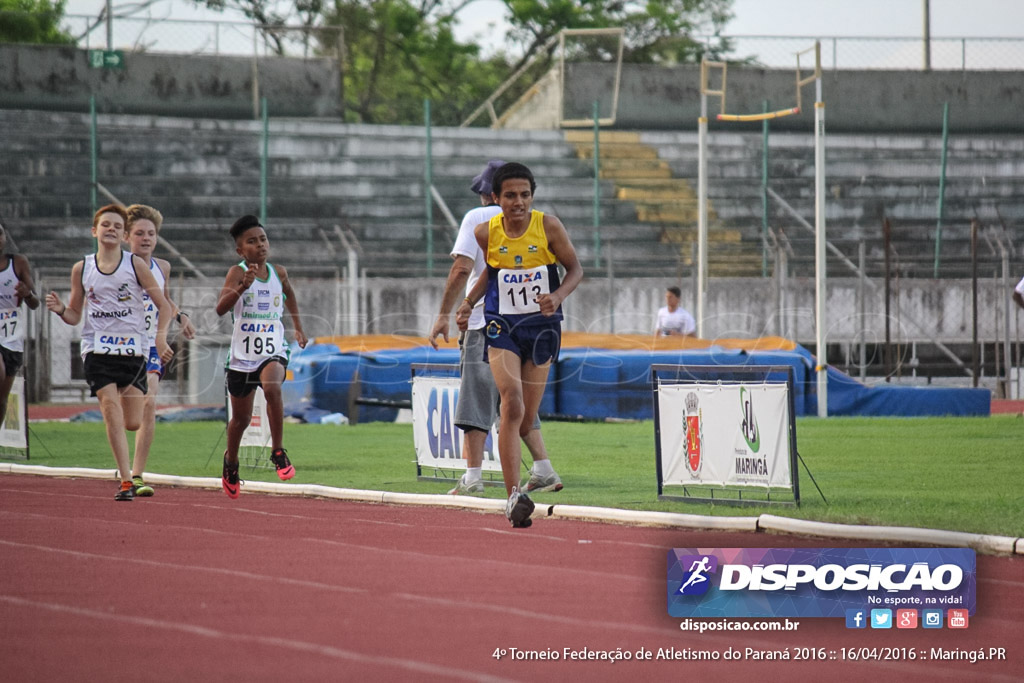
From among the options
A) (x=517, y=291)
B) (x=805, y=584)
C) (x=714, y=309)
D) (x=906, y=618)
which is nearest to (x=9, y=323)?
(x=517, y=291)

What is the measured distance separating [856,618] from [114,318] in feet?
22.1

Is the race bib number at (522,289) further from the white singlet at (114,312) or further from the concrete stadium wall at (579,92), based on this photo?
the concrete stadium wall at (579,92)

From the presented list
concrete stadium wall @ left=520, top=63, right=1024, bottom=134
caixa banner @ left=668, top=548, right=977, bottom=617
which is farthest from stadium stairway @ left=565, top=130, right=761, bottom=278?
caixa banner @ left=668, top=548, right=977, bottom=617

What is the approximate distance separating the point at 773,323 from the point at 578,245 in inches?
205

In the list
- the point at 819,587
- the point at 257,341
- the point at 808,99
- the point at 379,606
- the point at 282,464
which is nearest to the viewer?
the point at 819,587

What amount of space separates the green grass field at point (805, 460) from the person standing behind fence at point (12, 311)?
4.74 feet

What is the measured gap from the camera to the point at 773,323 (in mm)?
25328

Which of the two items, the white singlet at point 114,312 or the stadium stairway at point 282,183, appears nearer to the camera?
the white singlet at point 114,312

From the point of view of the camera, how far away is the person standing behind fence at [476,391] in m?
9.72

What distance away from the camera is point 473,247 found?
9711 mm

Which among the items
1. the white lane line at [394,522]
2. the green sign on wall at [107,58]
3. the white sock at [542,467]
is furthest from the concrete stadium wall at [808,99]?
the white lane line at [394,522]

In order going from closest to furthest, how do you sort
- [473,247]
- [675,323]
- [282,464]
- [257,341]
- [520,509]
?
1. [520,509]
2. [473,247]
3. [257,341]
4. [282,464]
5. [675,323]

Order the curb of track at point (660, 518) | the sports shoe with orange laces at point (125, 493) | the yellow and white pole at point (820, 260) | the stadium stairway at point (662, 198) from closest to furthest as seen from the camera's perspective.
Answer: the curb of track at point (660, 518), the sports shoe with orange laces at point (125, 493), the yellow and white pole at point (820, 260), the stadium stairway at point (662, 198)

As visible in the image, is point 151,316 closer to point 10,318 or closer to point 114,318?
point 10,318
